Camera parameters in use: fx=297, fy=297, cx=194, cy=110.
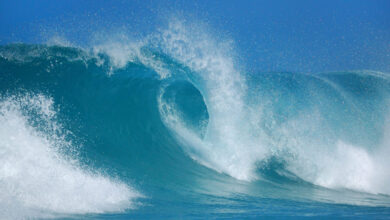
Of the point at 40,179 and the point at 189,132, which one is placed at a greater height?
the point at 189,132

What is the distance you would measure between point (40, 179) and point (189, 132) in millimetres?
5162

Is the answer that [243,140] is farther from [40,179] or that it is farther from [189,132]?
[40,179]

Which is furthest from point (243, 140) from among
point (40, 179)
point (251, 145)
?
point (40, 179)

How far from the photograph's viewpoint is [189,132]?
337 inches

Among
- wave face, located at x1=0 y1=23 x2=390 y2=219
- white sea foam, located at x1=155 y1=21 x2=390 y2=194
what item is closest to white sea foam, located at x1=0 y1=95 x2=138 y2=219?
wave face, located at x1=0 y1=23 x2=390 y2=219

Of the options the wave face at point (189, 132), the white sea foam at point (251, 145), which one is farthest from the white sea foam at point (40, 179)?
the white sea foam at point (251, 145)

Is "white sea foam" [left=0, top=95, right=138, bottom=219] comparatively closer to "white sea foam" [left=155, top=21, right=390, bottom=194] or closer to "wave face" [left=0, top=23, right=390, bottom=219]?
"wave face" [left=0, top=23, right=390, bottom=219]

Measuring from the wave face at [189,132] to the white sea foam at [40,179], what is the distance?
42mm

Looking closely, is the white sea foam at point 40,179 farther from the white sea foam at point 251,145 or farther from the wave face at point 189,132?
the white sea foam at point 251,145

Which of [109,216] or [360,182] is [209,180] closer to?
[109,216]

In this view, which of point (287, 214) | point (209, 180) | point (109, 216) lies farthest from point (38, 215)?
point (209, 180)

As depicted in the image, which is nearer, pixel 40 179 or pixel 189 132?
pixel 40 179

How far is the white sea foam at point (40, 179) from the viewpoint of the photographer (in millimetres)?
3303

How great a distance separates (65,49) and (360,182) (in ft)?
28.6
